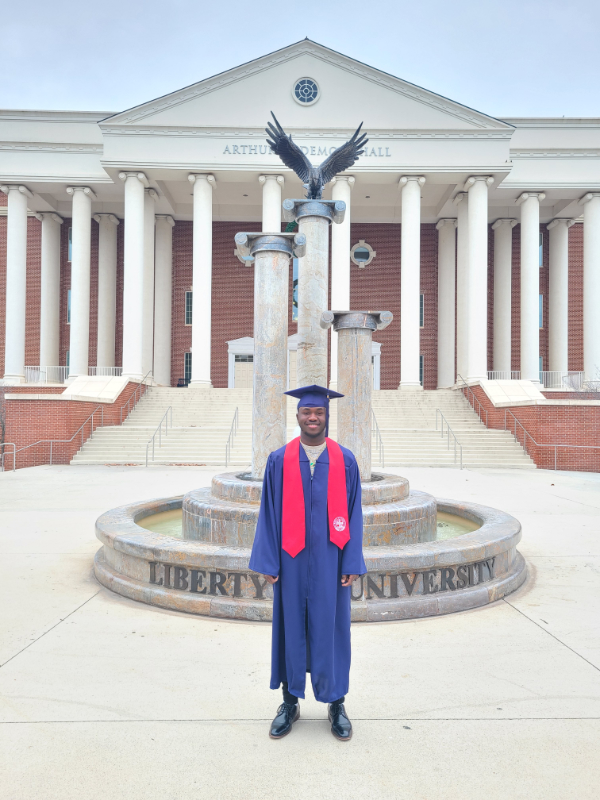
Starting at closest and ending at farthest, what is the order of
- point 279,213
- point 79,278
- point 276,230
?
point 279,213 < point 79,278 < point 276,230

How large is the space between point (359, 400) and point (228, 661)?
4.09 meters

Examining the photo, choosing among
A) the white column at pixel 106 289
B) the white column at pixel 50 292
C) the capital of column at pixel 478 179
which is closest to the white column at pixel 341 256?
the capital of column at pixel 478 179

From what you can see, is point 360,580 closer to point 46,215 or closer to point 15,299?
point 15,299

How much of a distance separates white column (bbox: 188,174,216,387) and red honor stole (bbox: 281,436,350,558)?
23.0 m

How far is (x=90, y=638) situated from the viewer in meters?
4.34

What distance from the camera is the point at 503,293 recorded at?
31.0 metres

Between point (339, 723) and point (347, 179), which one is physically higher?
point (347, 179)

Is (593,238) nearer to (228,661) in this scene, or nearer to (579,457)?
(579,457)

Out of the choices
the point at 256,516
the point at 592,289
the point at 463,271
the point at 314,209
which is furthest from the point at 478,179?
the point at 256,516

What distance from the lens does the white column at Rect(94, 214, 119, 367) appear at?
1203 inches

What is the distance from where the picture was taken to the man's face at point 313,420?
10.4 feet

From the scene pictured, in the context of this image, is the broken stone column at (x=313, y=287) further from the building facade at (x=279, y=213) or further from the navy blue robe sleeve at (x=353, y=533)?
the building facade at (x=279, y=213)

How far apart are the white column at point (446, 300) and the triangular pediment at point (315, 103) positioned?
6470 millimetres

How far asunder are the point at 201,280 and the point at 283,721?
24337 millimetres
